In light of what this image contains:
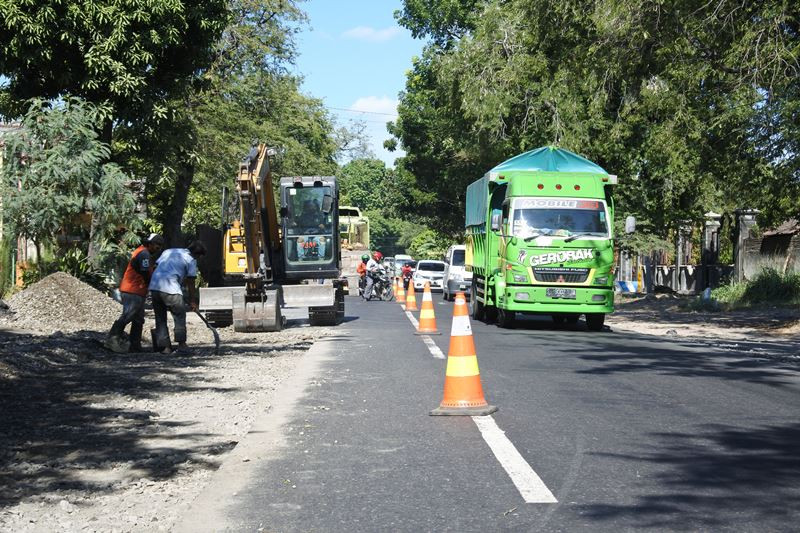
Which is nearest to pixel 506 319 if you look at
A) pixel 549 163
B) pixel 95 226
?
pixel 549 163

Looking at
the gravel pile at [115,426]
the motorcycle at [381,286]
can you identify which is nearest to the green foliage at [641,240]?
the motorcycle at [381,286]

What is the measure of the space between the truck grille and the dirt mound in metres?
8.35

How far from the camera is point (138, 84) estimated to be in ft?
78.4

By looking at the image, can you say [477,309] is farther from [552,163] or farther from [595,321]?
[552,163]

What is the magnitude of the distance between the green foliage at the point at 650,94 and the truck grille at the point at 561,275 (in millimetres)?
4793

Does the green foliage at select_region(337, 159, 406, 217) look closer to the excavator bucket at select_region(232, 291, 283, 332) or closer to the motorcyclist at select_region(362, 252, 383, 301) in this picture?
the motorcyclist at select_region(362, 252, 383, 301)

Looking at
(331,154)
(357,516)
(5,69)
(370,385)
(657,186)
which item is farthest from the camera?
(331,154)

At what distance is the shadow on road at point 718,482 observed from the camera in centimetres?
560

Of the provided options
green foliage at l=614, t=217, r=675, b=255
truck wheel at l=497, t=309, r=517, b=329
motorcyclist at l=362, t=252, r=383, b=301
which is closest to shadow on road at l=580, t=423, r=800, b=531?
truck wheel at l=497, t=309, r=517, b=329

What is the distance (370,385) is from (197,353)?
18.1 feet

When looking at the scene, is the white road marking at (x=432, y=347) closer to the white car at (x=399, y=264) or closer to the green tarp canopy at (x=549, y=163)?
the green tarp canopy at (x=549, y=163)

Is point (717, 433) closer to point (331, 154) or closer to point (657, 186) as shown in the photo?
point (657, 186)

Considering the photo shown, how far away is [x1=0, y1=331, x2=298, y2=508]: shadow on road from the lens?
717cm

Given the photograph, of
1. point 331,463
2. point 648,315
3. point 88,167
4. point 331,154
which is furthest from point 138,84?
point 331,154
